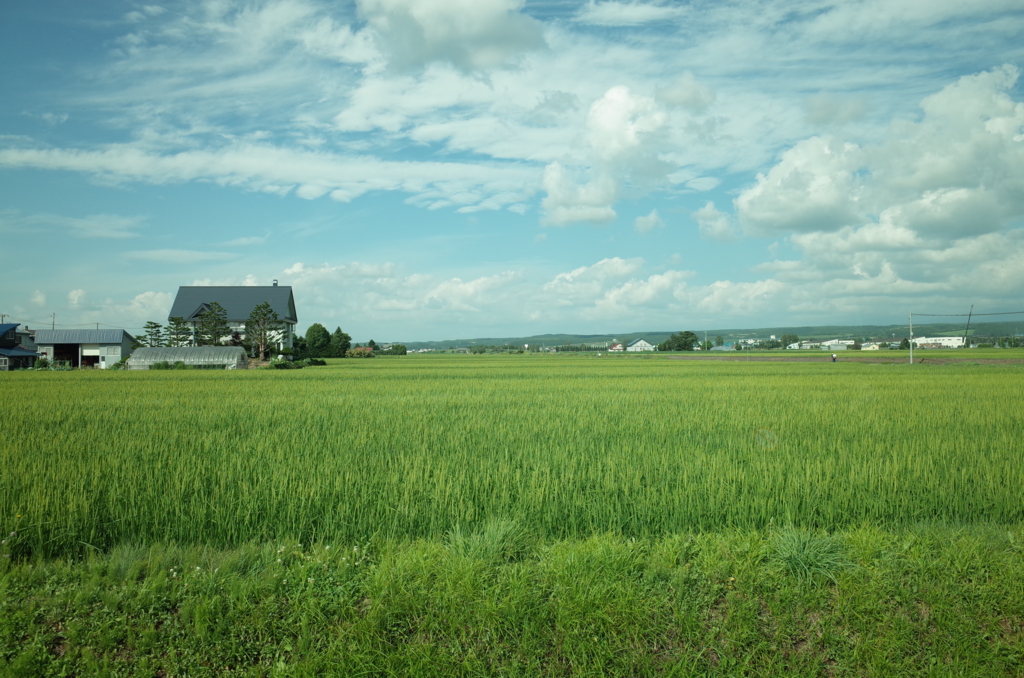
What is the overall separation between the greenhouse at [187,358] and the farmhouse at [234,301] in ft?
87.0

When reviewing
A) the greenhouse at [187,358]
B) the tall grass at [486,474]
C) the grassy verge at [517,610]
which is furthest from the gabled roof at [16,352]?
the grassy verge at [517,610]

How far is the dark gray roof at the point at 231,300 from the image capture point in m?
68.8

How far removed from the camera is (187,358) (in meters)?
40.0

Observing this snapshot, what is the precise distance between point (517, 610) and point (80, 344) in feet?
226

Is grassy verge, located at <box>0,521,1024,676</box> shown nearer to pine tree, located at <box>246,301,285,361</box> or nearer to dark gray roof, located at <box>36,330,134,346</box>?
pine tree, located at <box>246,301,285,361</box>

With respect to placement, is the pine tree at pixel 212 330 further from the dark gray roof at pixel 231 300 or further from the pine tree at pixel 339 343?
the pine tree at pixel 339 343

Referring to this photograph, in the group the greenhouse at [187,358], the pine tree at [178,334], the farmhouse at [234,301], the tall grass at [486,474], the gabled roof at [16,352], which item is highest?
the farmhouse at [234,301]

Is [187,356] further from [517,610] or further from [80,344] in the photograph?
[517,610]

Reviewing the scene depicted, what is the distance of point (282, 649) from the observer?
3607 mm

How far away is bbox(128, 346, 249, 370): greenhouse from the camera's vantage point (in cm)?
3950

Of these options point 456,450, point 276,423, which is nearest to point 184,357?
point 276,423

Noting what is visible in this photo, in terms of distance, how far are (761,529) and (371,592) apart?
3662 mm

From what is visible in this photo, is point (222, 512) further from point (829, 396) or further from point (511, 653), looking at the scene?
point (829, 396)

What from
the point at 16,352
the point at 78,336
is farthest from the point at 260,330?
the point at 16,352
